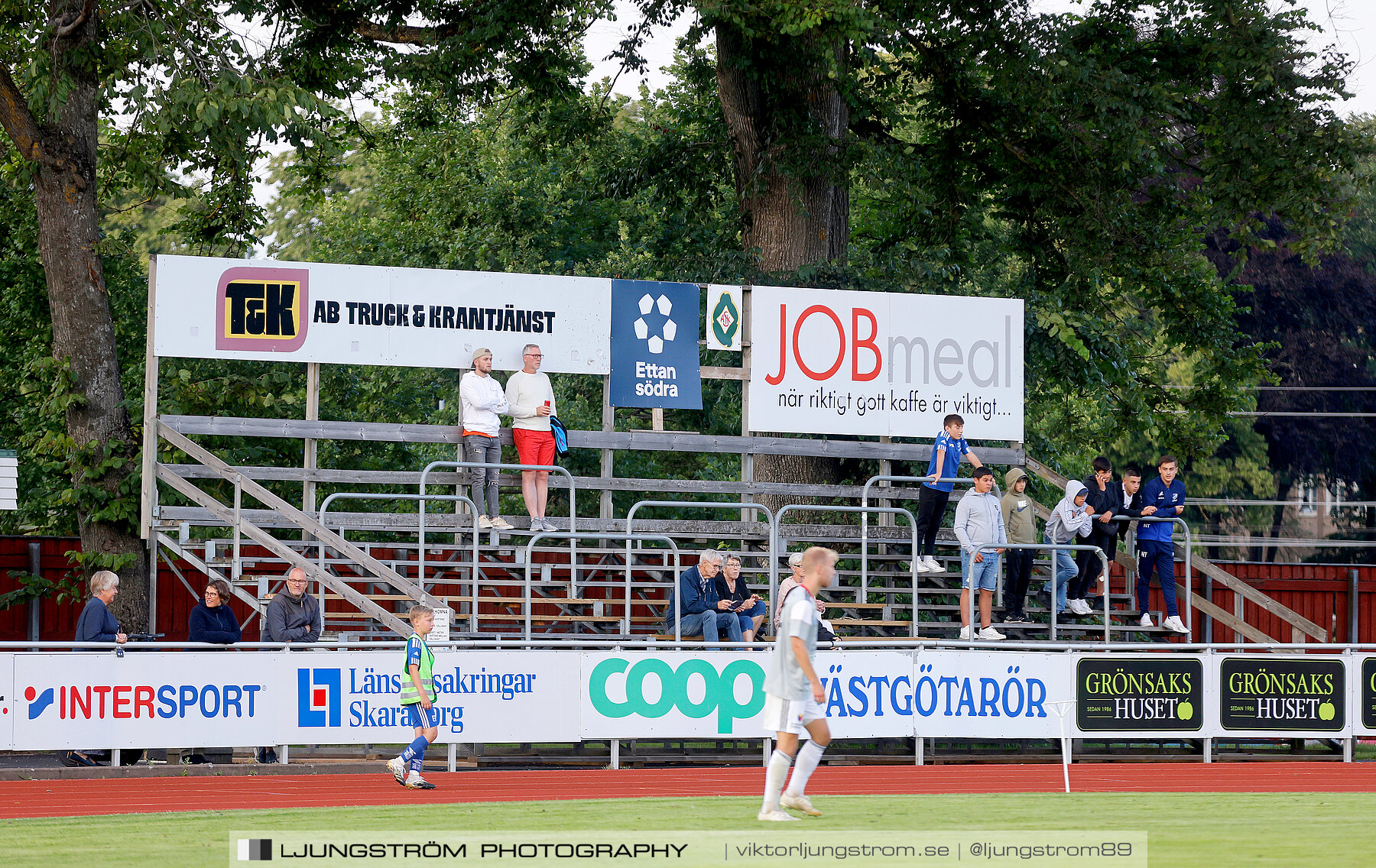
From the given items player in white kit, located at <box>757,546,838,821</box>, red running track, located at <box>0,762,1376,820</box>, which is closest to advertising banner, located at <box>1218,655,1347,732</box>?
red running track, located at <box>0,762,1376,820</box>

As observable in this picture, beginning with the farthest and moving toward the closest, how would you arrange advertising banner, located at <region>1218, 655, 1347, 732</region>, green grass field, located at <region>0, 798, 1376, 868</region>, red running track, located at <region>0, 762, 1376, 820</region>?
advertising banner, located at <region>1218, 655, 1347, 732</region> → red running track, located at <region>0, 762, 1376, 820</region> → green grass field, located at <region>0, 798, 1376, 868</region>

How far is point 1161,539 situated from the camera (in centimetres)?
1825

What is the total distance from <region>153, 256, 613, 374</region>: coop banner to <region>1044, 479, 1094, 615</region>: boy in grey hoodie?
5.60 metres

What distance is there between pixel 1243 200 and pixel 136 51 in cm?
1497

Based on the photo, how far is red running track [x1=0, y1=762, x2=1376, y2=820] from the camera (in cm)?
1269

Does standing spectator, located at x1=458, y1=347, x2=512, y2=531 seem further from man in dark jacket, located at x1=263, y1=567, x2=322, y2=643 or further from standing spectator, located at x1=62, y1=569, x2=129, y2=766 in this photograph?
standing spectator, located at x1=62, y1=569, x2=129, y2=766

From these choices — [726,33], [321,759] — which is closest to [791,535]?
[321,759]

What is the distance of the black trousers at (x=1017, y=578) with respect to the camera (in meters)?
17.7

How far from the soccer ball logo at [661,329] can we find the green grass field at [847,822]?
7771 mm

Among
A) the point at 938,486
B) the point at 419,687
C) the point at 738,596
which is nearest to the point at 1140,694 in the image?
the point at 938,486

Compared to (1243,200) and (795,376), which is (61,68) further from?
(1243,200)

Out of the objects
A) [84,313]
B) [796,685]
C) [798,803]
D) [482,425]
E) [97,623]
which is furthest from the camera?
[84,313]

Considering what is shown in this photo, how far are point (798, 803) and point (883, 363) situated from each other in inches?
392

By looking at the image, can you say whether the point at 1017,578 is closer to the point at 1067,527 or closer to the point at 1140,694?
the point at 1067,527
